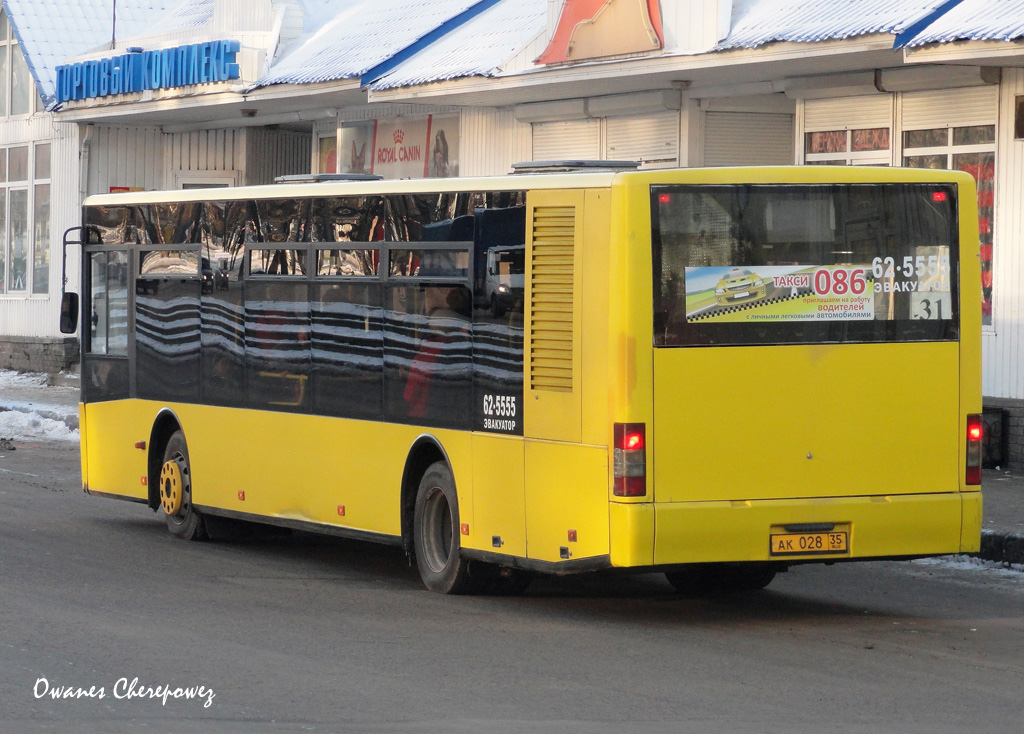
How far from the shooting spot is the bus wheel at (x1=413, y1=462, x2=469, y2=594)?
10672 mm

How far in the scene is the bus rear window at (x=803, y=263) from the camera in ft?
30.9

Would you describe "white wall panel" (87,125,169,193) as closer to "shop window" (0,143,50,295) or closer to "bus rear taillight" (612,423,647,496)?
"shop window" (0,143,50,295)

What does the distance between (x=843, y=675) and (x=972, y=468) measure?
2.25 metres

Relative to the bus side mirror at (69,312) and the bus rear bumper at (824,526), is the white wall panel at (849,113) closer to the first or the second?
the bus side mirror at (69,312)

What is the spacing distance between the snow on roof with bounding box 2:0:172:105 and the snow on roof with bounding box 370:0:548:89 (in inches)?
423

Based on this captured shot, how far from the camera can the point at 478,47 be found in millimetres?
22609

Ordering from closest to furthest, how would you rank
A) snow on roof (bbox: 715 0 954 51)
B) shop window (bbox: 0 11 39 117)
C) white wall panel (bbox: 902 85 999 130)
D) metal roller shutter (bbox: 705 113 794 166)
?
snow on roof (bbox: 715 0 954 51) → white wall panel (bbox: 902 85 999 130) → metal roller shutter (bbox: 705 113 794 166) → shop window (bbox: 0 11 39 117)

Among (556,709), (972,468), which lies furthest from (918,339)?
(556,709)

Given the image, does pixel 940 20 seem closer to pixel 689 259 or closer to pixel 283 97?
pixel 689 259

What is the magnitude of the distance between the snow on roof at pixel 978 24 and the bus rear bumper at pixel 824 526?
651 centimetres

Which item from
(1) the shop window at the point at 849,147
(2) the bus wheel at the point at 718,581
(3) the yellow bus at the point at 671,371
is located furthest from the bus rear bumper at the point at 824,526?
(1) the shop window at the point at 849,147

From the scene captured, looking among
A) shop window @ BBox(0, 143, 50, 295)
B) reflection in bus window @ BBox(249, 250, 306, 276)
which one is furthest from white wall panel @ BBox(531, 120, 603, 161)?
shop window @ BBox(0, 143, 50, 295)

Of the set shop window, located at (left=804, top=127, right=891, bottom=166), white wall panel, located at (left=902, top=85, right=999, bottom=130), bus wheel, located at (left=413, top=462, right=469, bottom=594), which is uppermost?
white wall panel, located at (left=902, top=85, right=999, bottom=130)

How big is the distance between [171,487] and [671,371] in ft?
19.1
